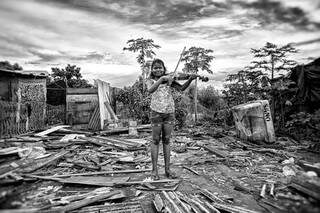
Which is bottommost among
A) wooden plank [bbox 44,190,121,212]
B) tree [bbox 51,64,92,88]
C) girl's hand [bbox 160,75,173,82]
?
wooden plank [bbox 44,190,121,212]

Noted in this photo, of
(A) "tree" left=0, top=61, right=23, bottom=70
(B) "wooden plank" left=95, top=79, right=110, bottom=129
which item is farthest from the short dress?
(A) "tree" left=0, top=61, right=23, bottom=70

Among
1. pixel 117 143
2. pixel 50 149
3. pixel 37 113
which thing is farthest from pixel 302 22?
pixel 37 113

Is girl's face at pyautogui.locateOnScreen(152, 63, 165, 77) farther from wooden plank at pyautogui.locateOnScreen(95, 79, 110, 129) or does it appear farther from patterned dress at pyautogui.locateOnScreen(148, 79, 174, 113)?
wooden plank at pyautogui.locateOnScreen(95, 79, 110, 129)

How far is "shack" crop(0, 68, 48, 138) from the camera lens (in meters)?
9.09

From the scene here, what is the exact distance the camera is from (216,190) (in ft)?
11.8

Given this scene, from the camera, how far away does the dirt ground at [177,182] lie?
2299mm

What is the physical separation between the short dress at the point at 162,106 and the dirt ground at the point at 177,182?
3.78ft

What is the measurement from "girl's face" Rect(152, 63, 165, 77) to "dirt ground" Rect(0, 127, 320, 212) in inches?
80.7

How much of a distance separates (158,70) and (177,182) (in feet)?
7.14

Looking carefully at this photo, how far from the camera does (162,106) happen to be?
Answer: 390 centimetres

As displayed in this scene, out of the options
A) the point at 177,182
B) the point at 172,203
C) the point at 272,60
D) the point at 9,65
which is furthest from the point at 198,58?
the point at 9,65

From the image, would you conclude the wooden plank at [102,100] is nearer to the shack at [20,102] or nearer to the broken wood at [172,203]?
the shack at [20,102]

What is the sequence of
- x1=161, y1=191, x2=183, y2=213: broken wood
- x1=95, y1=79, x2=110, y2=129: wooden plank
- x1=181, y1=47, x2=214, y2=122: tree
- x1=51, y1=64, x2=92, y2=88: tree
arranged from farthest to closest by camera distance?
x1=51, y1=64, x2=92, y2=88: tree, x1=181, y1=47, x2=214, y2=122: tree, x1=95, y1=79, x2=110, y2=129: wooden plank, x1=161, y1=191, x2=183, y2=213: broken wood

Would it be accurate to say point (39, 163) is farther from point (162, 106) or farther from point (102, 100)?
point (102, 100)
